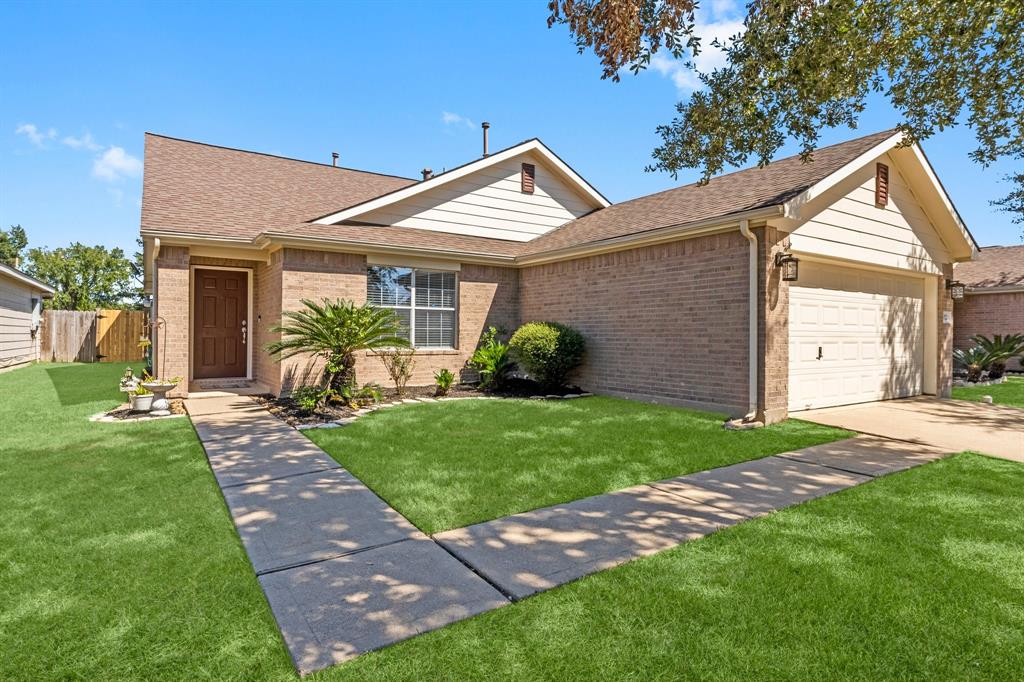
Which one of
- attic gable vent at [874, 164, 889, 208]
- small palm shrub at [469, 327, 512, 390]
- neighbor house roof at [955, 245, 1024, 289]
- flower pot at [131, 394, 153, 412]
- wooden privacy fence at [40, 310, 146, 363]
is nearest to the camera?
flower pot at [131, 394, 153, 412]

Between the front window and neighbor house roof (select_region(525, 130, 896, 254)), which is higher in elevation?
neighbor house roof (select_region(525, 130, 896, 254))

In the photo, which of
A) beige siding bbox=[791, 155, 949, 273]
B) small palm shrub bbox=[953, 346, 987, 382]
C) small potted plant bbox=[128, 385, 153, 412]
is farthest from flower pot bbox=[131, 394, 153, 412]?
small palm shrub bbox=[953, 346, 987, 382]

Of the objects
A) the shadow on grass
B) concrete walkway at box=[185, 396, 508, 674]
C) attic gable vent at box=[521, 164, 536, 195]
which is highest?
attic gable vent at box=[521, 164, 536, 195]

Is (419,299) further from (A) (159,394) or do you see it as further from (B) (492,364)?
(A) (159,394)

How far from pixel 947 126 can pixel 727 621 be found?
828cm

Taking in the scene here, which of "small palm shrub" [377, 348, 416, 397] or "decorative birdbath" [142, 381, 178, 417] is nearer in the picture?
"decorative birdbath" [142, 381, 178, 417]

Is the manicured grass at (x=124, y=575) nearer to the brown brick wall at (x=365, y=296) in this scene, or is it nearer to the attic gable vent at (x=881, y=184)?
the brown brick wall at (x=365, y=296)

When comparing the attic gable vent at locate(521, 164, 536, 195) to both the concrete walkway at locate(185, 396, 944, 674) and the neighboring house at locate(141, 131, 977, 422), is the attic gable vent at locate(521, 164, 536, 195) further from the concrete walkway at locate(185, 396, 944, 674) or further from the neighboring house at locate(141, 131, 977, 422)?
the concrete walkway at locate(185, 396, 944, 674)

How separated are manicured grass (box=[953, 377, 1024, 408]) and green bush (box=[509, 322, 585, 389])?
26.9ft

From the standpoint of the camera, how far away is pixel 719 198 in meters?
9.60

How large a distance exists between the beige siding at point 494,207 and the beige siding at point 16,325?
1299cm

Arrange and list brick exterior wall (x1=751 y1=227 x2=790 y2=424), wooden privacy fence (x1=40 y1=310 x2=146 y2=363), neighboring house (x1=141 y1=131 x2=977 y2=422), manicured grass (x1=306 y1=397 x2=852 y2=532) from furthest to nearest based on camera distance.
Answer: wooden privacy fence (x1=40 y1=310 x2=146 y2=363)
neighboring house (x1=141 y1=131 x2=977 y2=422)
brick exterior wall (x1=751 y1=227 x2=790 y2=424)
manicured grass (x1=306 y1=397 x2=852 y2=532)

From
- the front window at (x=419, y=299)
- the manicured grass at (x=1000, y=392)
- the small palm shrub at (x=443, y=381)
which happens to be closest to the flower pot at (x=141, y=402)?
the front window at (x=419, y=299)

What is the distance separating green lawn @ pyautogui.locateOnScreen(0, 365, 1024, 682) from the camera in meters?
2.20
